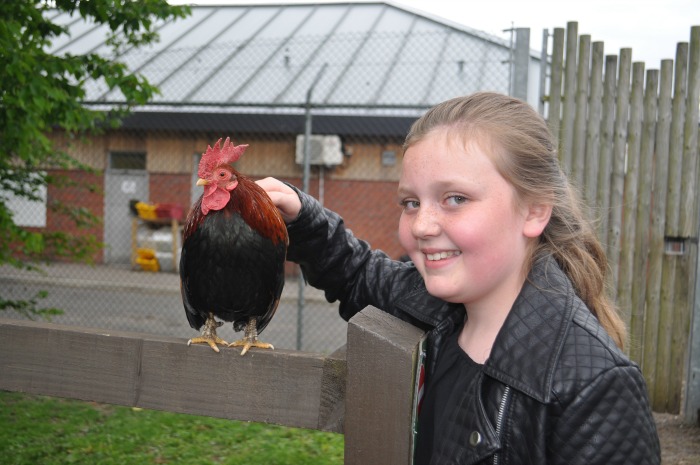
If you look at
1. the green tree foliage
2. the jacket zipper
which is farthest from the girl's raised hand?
the green tree foliage

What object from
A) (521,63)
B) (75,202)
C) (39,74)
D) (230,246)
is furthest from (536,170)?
(75,202)

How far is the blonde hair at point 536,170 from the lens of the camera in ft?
4.27

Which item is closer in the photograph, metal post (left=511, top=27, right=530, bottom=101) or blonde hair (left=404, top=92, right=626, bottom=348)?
blonde hair (left=404, top=92, right=626, bottom=348)

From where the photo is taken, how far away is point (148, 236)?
1192 cm

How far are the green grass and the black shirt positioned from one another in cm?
277

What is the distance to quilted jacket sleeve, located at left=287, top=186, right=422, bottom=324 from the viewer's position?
189 centimetres

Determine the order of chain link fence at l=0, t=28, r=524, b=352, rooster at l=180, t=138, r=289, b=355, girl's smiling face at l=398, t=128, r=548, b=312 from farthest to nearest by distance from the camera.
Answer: chain link fence at l=0, t=28, r=524, b=352 → rooster at l=180, t=138, r=289, b=355 → girl's smiling face at l=398, t=128, r=548, b=312

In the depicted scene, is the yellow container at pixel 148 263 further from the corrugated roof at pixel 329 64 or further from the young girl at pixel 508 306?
the young girl at pixel 508 306

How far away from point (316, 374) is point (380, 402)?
0.58 ft

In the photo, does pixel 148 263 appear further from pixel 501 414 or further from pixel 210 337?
pixel 501 414

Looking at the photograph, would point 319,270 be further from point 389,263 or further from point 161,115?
point 161,115

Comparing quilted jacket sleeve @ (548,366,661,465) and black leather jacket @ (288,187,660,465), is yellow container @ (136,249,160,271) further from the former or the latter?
quilted jacket sleeve @ (548,366,661,465)

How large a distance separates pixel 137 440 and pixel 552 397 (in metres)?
3.76

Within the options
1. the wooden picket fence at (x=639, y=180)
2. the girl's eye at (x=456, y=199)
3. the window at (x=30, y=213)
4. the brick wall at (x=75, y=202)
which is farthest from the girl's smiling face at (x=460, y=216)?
the brick wall at (x=75, y=202)
